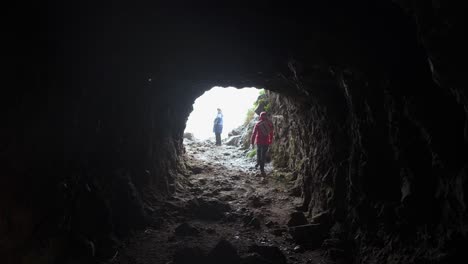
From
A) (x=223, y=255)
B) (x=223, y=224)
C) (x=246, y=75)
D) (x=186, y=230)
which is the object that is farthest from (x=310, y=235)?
(x=246, y=75)

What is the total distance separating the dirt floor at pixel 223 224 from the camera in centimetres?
660

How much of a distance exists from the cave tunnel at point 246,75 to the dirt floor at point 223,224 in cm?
6

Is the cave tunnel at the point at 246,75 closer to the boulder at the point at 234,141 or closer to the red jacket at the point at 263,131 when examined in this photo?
the red jacket at the point at 263,131

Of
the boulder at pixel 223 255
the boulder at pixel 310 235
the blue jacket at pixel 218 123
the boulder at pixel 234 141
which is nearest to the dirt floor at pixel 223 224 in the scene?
the boulder at pixel 223 255

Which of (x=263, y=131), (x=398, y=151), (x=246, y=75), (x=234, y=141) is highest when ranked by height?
(x=246, y=75)

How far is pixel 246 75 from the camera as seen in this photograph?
993 cm

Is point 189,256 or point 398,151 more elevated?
point 398,151

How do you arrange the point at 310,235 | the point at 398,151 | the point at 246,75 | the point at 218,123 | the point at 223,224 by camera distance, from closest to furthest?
the point at 398,151, the point at 310,235, the point at 223,224, the point at 246,75, the point at 218,123

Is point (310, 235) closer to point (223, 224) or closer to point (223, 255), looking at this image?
point (223, 255)

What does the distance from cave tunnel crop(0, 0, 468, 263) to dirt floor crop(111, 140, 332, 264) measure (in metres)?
0.06

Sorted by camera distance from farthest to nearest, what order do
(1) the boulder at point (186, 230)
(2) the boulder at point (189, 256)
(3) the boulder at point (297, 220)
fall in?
(3) the boulder at point (297, 220) → (1) the boulder at point (186, 230) → (2) the boulder at point (189, 256)

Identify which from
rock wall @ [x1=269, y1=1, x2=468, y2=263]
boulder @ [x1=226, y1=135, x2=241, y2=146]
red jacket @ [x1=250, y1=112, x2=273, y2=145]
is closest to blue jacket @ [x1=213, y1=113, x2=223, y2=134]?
boulder @ [x1=226, y1=135, x2=241, y2=146]

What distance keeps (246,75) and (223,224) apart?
14.5 feet

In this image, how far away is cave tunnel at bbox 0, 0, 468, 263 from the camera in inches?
168
